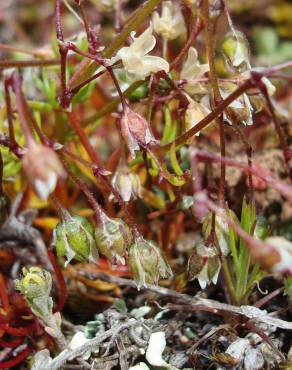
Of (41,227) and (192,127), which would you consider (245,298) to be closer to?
(192,127)

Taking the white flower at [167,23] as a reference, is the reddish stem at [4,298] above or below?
below

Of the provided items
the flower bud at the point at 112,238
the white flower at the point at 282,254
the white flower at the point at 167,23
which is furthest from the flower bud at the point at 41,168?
the white flower at the point at 167,23

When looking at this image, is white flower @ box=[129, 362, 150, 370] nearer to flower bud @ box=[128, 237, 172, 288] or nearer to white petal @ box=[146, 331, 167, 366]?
white petal @ box=[146, 331, 167, 366]

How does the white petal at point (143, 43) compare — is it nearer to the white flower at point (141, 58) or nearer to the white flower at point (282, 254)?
the white flower at point (141, 58)

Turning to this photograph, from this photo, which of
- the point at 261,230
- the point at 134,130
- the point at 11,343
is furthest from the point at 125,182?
the point at 11,343

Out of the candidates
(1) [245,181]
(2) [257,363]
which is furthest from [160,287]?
(1) [245,181]

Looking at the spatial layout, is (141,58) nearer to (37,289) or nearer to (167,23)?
(167,23)

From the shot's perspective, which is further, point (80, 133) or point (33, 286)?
point (80, 133)
